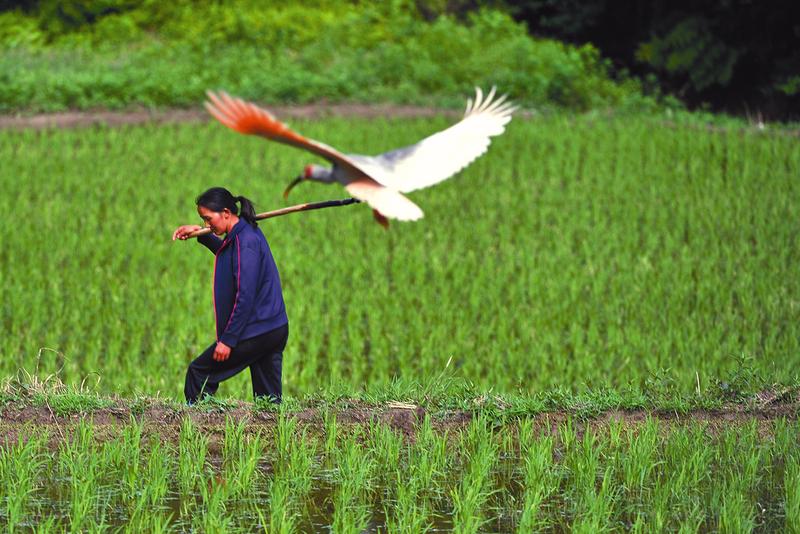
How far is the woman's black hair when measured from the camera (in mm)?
4148

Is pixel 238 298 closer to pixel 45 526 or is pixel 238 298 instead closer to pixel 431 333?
pixel 45 526

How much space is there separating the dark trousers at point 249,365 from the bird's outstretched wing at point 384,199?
1956 millimetres

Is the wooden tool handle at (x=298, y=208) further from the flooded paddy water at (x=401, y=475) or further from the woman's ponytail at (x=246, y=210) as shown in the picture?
the flooded paddy water at (x=401, y=475)

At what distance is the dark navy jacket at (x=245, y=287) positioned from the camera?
169 inches

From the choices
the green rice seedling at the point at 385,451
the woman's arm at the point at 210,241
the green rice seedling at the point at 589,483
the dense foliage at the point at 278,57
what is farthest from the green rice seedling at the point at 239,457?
the dense foliage at the point at 278,57

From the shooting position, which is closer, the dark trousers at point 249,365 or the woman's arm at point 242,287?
the woman's arm at point 242,287

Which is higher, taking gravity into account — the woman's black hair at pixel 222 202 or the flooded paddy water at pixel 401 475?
the woman's black hair at pixel 222 202

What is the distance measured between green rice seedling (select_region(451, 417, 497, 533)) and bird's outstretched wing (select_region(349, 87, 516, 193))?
3.62 ft

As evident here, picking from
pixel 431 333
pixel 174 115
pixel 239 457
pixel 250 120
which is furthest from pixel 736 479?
pixel 174 115

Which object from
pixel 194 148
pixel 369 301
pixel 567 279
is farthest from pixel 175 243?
pixel 194 148

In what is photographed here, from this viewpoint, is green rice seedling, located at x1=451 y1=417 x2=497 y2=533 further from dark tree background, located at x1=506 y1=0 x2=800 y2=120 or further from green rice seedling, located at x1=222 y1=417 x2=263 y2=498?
dark tree background, located at x1=506 y1=0 x2=800 y2=120

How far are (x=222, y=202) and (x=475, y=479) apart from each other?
121cm

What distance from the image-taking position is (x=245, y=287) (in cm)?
430

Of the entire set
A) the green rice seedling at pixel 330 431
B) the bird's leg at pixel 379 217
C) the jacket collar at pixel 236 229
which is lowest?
the green rice seedling at pixel 330 431
